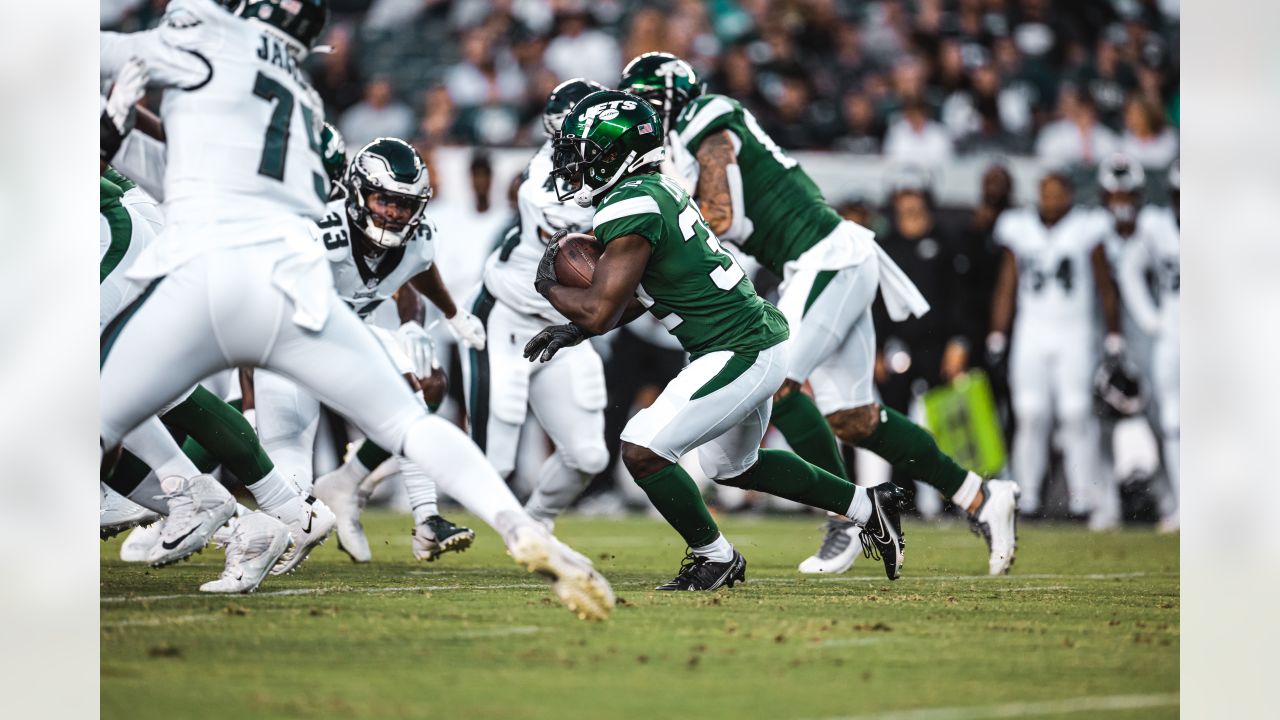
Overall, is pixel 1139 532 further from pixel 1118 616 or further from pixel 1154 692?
pixel 1154 692

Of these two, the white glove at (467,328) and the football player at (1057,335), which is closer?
the white glove at (467,328)

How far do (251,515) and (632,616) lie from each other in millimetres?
1155

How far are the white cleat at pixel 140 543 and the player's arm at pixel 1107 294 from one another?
Result: 15.5 ft

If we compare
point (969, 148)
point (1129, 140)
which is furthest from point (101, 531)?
point (1129, 140)

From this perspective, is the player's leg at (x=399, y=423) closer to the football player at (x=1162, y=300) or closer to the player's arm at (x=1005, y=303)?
the player's arm at (x=1005, y=303)

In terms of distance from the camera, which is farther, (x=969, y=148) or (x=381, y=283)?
(x=969, y=148)

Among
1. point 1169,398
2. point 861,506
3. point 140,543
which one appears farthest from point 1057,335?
point 140,543

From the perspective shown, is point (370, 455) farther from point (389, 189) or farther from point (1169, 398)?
point (1169, 398)

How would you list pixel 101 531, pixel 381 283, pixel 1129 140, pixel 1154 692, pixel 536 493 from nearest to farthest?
1. pixel 1154 692
2. pixel 381 283
3. pixel 101 531
4. pixel 536 493
5. pixel 1129 140

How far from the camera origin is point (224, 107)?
3662 mm

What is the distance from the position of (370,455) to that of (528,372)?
671 millimetres

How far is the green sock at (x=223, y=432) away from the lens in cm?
427

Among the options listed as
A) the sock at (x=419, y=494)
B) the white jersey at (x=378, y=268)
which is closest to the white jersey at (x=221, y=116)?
the white jersey at (x=378, y=268)

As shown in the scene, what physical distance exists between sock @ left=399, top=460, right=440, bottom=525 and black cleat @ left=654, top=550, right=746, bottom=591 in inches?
40.0
